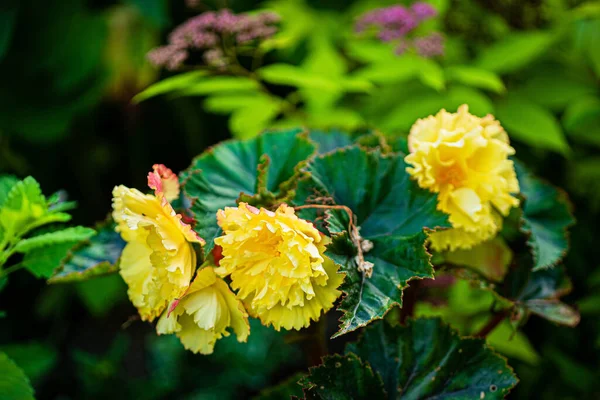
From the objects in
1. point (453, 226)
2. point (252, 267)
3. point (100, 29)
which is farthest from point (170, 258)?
point (100, 29)

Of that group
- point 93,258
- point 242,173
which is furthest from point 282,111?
point 93,258

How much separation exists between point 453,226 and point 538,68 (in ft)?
2.80

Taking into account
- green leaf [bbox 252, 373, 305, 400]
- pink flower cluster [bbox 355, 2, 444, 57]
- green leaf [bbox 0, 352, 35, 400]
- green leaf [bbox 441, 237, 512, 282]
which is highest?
pink flower cluster [bbox 355, 2, 444, 57]

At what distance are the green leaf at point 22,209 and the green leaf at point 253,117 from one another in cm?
46

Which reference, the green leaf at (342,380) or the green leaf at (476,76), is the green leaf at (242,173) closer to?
the green leaf at (342,380)

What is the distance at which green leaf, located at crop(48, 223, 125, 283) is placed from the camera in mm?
727

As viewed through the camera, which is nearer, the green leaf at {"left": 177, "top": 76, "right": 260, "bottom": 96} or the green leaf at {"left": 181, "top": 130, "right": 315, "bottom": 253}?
the green leaf at {"left": 181, "top": 130, "right": 315, "bottom": 253}

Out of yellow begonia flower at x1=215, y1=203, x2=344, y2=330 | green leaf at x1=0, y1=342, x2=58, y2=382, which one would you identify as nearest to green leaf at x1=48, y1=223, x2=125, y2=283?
yellow begonia flower at x1=215, y1=203, x2=344, y2=330

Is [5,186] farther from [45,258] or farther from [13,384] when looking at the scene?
[13,384]

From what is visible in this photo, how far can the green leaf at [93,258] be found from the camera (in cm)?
73

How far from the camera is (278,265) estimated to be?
1.86 ft

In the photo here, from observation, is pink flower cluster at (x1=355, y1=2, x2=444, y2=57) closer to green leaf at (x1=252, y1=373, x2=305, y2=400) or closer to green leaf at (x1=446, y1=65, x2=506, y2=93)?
green leaf at (x1=446, y1=65, x2=506, y2=93)

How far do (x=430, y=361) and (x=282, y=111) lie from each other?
0.73 metres

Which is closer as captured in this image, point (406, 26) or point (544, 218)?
point (544, 218)
